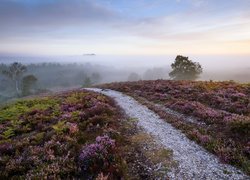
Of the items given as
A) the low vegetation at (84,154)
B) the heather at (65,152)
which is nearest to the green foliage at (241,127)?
the low vegetation at (84,154)

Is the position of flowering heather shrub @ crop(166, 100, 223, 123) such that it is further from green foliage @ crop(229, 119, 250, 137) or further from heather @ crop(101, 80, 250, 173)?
green foliage @ crop(229, 119, 250, 137)

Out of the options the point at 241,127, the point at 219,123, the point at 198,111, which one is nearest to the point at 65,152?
the point at 241,127

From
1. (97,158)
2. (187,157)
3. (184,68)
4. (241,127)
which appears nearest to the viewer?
(97,158)

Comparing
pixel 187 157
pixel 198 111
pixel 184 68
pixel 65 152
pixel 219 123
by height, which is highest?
pixel 184 68

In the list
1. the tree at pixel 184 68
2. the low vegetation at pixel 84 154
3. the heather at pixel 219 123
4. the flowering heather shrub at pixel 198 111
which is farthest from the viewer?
the tree at pixel 184 68

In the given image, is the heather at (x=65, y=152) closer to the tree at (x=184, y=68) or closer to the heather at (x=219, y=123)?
the heather at (x=219, y=123)

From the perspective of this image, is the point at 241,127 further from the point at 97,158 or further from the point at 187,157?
the point at 97,158

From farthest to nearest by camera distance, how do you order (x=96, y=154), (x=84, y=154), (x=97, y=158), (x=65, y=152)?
(x=65, y=152) < (x=84, y=154) < (x=96, y=154) < (x=97, y=158)

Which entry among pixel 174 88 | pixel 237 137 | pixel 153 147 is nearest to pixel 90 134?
pixel 153 147

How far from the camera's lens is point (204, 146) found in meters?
12.5

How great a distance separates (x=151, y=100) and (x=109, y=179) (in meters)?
18.3

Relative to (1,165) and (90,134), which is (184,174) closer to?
(90,134)

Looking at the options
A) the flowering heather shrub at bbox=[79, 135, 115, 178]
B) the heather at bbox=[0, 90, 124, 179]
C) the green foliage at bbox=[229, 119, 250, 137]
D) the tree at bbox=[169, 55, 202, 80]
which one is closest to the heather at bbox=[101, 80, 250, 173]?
the green foliage at bbox=[229, 119, 250, 137]

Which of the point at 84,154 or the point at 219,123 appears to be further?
the point at 219,123
